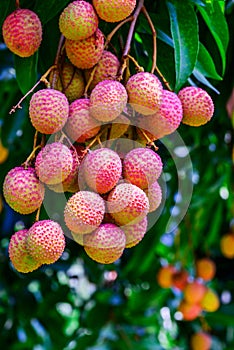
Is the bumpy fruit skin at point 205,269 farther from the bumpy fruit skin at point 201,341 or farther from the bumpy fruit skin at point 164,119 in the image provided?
the bumpy fruit skin at point 164,119

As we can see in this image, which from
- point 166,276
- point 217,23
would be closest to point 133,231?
point 217,23

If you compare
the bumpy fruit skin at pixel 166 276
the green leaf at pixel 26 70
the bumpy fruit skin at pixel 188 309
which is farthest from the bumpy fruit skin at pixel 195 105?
the bumpy fruit skin at pixel 188 309

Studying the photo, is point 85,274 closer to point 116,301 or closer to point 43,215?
point 116,301

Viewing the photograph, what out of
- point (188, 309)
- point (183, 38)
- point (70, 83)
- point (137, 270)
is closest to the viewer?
point (70, 83)

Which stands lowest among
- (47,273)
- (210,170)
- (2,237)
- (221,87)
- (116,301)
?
(116,301)

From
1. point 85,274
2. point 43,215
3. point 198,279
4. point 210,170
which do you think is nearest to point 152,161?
point 43,215

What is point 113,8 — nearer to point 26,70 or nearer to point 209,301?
point 26,70
